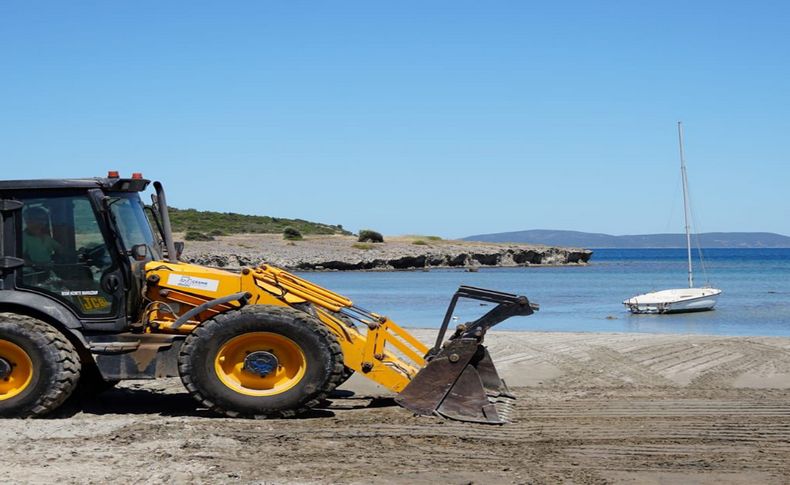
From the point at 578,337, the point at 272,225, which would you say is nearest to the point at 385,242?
the point at 272,225

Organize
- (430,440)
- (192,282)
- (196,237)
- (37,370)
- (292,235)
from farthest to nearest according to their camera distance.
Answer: (292,235), (196,237), (192,282), (37,370), (430,440)

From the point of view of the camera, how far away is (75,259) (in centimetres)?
899

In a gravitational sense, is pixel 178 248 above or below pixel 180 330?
above

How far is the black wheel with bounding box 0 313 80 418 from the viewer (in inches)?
Result: 340

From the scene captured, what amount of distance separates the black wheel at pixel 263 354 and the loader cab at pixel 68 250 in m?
0.87

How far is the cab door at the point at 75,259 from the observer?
29.5ft

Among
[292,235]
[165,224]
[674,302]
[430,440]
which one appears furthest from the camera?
[292,235]

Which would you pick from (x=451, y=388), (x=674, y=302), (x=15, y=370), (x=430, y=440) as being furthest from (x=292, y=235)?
(x=430, y=440)

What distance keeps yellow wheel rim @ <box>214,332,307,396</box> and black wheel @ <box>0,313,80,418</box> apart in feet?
4.42

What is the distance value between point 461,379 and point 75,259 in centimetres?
369

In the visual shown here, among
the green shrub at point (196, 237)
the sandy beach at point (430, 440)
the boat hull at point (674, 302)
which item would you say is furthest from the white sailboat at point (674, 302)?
the green shrub at point (196, 237)

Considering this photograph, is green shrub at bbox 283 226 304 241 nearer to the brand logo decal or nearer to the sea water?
the sea water

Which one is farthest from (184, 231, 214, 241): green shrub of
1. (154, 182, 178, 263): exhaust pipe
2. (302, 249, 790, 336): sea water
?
(154, 182, 178, 263): exhaust pipe

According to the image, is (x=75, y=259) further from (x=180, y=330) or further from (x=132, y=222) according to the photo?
(x=180, y=330)
